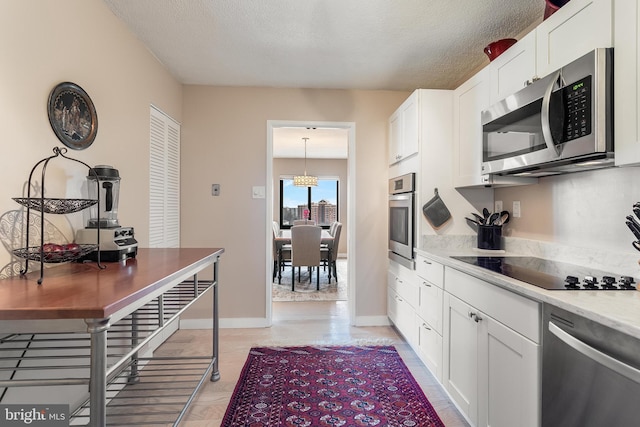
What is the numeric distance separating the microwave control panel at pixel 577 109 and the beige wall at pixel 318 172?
6.59 meters

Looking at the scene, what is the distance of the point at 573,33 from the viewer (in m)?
1.39

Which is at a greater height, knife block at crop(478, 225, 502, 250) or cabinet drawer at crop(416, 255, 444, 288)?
knife block at crop(478, 225, 502, 250)

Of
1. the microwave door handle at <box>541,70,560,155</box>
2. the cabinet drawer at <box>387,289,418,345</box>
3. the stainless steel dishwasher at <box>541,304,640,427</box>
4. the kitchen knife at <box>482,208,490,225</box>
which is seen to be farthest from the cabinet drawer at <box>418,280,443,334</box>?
the microwave door handle at <box>541,70,560,155</box>

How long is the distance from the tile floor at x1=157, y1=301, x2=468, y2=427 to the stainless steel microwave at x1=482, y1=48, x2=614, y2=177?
4.81ft

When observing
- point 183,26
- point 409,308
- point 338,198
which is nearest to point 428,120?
point 409,308

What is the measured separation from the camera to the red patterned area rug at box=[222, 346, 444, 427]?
1.82 metres

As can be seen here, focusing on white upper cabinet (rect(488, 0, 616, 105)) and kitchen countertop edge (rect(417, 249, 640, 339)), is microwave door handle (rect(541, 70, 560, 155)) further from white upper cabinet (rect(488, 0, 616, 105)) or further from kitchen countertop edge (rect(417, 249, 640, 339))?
kitchen countertop edge (rect(417, 249, 640, 339))

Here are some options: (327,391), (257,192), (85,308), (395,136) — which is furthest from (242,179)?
(85,308)

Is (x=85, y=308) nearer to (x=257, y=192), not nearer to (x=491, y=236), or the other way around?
(x=491, y=236)

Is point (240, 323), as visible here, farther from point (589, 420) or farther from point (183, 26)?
point (589, 420)

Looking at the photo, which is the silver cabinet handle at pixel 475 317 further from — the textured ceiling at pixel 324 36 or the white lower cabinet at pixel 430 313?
the textured ceiling at pixel 324 36

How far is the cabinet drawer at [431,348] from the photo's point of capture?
204 cm

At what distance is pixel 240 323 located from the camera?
324 cm

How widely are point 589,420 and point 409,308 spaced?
5.50 feet
